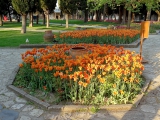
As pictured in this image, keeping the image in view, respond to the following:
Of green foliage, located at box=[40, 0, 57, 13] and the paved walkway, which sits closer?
the paved walkway

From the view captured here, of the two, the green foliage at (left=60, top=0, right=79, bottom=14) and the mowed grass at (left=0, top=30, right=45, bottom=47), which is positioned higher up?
the green foliage at (left=60, top=0, right=79, bottom=14)

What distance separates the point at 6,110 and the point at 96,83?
1889 millimetres

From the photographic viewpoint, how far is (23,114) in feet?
11.8

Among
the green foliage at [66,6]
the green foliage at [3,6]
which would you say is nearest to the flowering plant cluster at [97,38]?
the green foliage at [66,6]

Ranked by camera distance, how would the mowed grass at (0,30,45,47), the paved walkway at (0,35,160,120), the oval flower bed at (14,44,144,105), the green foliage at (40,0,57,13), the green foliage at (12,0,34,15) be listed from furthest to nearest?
the green foliage at (40,0,57,13), the green foliage at (12,0,34,15), the mowed grass at (0,30,45,47), the oval flower bed at (14,44,144,105), the paved walkway at (0,35,160,120)

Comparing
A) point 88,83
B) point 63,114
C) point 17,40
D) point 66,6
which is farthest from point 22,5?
point 63,114

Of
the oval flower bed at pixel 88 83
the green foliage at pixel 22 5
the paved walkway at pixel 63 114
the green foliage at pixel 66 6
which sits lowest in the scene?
the paved walkway at pixel 63 114

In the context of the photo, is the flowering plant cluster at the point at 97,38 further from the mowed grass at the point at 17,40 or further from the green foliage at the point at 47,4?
the green foliage at the point at 47,4

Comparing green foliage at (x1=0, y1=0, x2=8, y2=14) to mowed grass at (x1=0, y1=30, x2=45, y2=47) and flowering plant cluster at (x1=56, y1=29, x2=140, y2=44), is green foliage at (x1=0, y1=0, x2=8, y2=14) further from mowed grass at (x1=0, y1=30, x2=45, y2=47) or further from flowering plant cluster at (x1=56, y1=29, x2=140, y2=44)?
flowering plant cluster at (x1=56, y1=29, x2=140, y2=44)

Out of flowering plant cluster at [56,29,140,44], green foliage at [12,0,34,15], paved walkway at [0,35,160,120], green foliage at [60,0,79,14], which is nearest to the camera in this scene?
paved walkway at [0,35,160,120]

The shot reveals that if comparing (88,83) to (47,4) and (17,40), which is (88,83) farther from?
(47,4)

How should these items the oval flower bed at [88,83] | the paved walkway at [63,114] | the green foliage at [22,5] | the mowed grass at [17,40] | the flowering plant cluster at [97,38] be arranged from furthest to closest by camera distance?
the green foliage at [22,5], the mowed grass at [17,40], the flowering plant cluster at [97,38], the oval flower bed at [88,83], the paved walkway at [63,114]

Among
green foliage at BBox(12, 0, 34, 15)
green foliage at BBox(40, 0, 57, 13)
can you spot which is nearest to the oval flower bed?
green foliage at BBox(12, 0, 34, 15)

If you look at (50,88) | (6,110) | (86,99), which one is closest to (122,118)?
(86,99)
